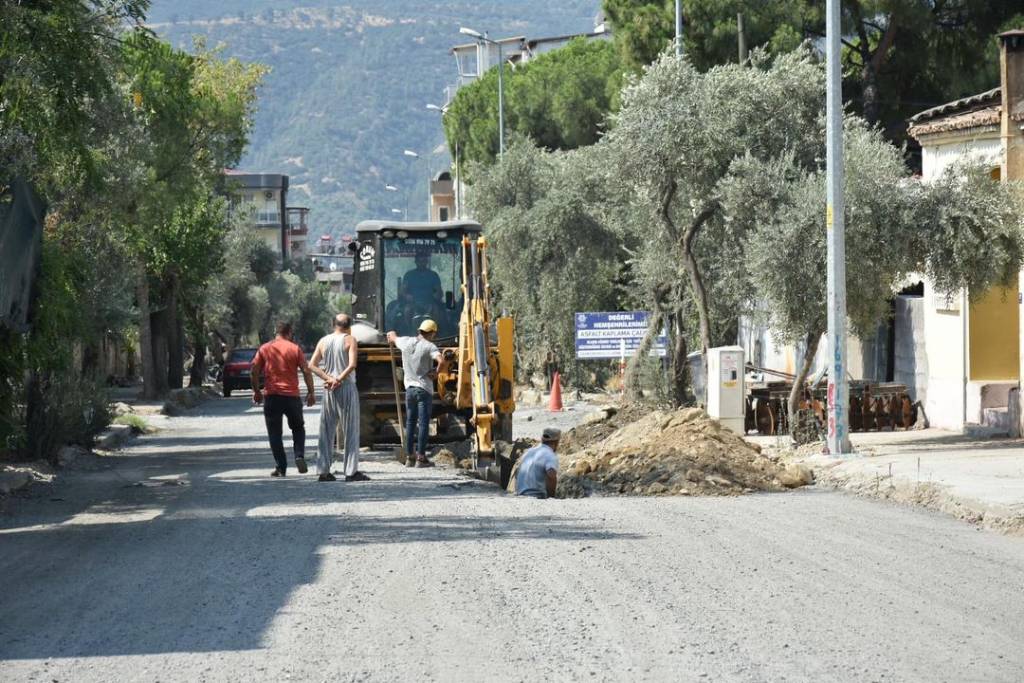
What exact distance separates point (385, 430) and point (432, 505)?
24.7ft

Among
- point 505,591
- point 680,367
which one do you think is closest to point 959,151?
point 680,367

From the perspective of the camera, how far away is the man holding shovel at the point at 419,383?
19797 mm

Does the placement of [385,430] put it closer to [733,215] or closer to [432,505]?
[733,215]

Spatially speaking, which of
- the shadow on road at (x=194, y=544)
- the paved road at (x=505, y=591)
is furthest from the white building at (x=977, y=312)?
the shadow on road at (x=194, y=544)

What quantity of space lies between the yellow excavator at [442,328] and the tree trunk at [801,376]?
4034 millimetres

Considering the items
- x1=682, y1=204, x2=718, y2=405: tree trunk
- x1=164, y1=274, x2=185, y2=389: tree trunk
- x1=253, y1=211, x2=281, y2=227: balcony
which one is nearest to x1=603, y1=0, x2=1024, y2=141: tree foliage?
x1=682, y1=204, x2=718, y2=405: tree trunk

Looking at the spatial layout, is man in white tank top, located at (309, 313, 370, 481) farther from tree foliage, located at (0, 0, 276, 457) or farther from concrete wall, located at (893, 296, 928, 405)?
concrete wall, located at (893, 296, 928, 405)

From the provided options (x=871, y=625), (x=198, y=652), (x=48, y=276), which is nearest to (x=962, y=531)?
(x=871, y=625)

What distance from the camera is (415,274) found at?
23.0 meters

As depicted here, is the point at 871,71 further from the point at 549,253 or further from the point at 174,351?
the point at 174,351

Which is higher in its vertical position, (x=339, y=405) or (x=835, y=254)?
(x=835, y=254)

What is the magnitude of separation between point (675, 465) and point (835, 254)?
12.1 feet

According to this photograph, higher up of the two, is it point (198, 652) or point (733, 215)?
point (733, 215)

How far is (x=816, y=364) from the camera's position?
3017cm
